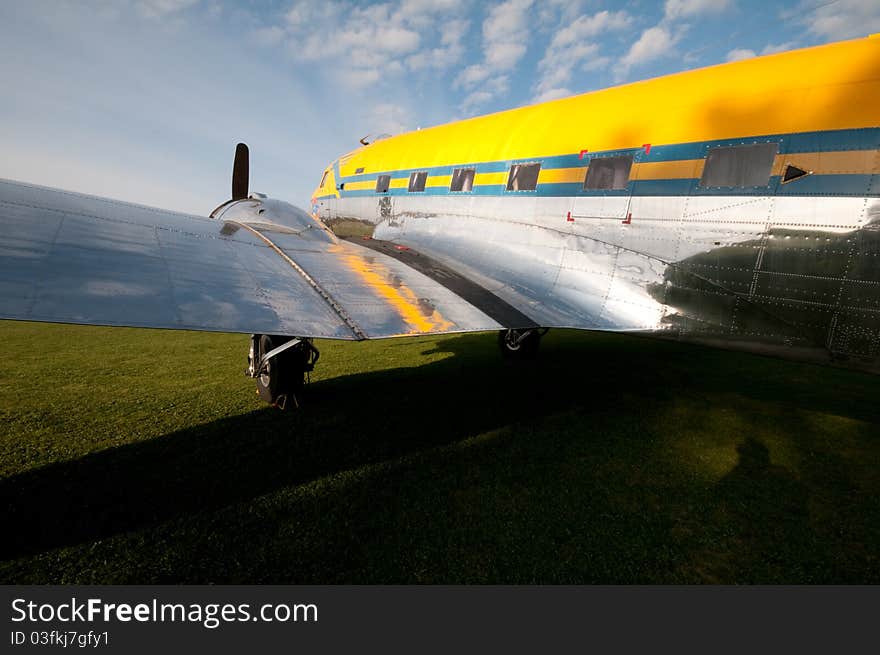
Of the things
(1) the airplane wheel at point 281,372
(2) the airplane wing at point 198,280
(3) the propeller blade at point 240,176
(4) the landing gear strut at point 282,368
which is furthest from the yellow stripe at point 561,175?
(3) the propeller blade at point 240,176

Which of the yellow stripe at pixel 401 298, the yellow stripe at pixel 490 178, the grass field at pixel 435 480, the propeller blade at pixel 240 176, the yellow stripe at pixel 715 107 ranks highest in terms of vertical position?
the yellow stripe at pixel 715 107

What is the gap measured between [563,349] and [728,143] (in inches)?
232

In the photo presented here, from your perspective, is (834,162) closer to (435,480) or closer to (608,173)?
(608,173)

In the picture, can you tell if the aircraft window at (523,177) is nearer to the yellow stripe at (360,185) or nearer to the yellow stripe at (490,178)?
the yellow stripe at (490,178)

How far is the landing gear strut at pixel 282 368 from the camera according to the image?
5199mm

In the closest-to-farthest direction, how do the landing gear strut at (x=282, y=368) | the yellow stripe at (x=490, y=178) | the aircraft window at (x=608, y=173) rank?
the aircraft window at (x=608, y=173) < the landing gear strut at (x=282, y=368) < the yellow stripe at (x=490, y=178)

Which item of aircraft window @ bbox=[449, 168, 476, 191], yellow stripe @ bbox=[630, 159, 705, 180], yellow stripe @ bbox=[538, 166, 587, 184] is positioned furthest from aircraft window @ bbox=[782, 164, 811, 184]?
aircraft window @ bbox=[449, 168, 476, 191]

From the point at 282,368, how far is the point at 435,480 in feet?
7.97

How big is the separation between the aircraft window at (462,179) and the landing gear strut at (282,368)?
3.79 meters

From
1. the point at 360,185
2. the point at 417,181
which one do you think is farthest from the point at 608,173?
the point at 360,185

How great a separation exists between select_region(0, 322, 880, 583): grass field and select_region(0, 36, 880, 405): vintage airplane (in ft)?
4.07

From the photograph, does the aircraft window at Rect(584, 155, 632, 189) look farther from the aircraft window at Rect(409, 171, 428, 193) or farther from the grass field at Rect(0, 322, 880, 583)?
Answer: the aircraft window at Rect(409, 171, 428, 193)
